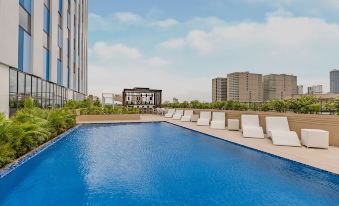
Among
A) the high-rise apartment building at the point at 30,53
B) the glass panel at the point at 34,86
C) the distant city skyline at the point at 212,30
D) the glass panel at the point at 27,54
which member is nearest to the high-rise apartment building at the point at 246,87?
the distant city skyline at the point at 212,30

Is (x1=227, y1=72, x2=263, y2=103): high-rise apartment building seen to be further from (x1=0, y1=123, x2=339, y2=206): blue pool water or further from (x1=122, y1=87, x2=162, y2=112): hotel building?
(x1=0, y1=123, x2=339, y2=206): blue pool water

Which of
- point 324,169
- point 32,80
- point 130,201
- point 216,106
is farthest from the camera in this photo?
point 216,106

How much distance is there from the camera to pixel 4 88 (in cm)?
1048

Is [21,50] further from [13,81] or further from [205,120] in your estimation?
[205,120]

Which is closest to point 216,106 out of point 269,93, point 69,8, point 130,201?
point 130,201

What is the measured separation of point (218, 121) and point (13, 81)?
11.0 m

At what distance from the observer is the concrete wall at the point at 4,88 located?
10.2 meters

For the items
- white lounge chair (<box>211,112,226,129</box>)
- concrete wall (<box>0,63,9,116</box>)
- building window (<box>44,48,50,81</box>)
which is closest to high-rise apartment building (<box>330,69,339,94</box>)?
white lounge chair (<box>211,112,226,129</box>)

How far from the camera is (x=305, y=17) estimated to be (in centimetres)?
1930

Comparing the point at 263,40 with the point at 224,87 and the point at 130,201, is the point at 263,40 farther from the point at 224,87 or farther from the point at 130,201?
the point at 224,87

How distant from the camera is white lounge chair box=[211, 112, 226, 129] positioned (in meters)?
12.4

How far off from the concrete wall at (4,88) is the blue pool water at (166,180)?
194 inches

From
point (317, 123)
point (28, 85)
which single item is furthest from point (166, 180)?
point (28, 85)

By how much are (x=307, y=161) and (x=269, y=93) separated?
258ft
